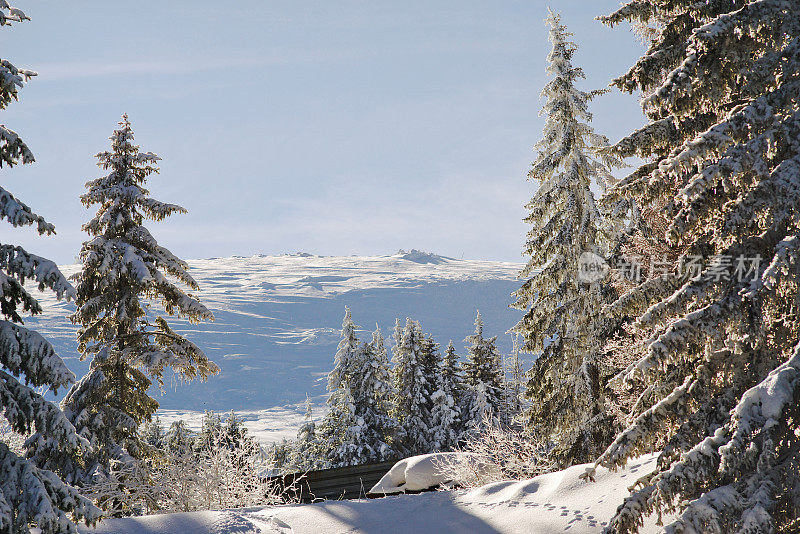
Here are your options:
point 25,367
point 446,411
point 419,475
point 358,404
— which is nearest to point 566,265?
point 419,475

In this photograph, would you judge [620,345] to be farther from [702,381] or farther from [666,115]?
[702,381]

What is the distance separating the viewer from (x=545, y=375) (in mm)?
21828

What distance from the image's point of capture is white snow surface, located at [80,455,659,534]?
33.7 feet

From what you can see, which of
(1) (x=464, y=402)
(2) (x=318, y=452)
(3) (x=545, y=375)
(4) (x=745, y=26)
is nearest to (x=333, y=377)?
(2) (x=318, y=452)

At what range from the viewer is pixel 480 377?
4619cm

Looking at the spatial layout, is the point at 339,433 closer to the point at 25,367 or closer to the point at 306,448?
A: the point at 306,448

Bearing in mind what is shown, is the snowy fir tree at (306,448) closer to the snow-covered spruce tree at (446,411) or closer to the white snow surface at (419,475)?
the snow-covered spruce tree at (446,411)

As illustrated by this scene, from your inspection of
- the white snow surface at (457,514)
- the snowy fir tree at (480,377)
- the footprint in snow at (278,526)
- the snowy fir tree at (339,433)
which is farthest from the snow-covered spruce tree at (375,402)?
the footprint in snow at (278,526)

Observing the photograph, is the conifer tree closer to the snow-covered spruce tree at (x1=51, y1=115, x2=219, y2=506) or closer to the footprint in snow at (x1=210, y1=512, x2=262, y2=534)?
the snow-covered spruce tree at (x1=51, y1=115, x2=219, y2=506)

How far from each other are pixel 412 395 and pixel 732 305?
A: 38988 millimetres

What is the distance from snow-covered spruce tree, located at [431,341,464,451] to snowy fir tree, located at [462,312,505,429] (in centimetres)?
86

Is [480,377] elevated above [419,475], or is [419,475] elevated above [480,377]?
[419,475]

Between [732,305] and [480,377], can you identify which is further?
[480,377]

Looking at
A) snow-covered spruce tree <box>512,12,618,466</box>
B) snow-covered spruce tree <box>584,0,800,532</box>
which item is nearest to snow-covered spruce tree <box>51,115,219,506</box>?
snow-covered spruce tree <box>512,12,618,466</box>
